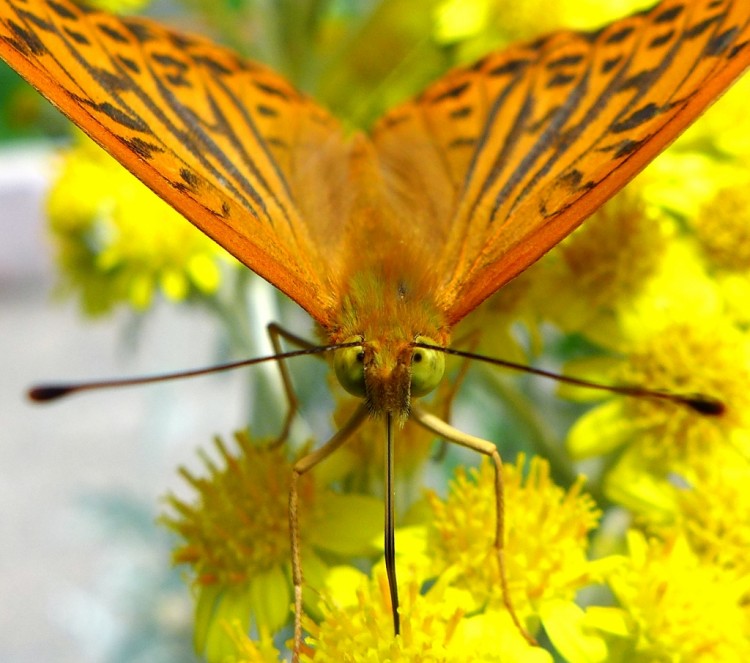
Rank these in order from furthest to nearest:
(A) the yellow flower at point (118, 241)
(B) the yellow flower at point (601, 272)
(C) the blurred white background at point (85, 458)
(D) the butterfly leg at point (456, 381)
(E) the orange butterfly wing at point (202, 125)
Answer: (C) the blurred white background at point (85, 458), (A) the yellow flower at point (118, 241), (B) the yellow flower at point (601, 272), (D) the butterfly leg at point (456, 381), (E) the orange butterfly wing at point (202, 125)

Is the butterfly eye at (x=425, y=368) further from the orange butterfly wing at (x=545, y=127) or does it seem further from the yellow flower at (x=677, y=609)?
the yellow flower at (x=677, y=609)

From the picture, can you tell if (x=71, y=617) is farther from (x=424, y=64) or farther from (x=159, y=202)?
(x=424, y=64)

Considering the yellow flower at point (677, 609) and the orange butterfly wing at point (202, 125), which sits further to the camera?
the yellow flower at point (677, 609)

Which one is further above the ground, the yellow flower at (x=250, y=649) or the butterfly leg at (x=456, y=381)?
the butterfly leg at (x=456, y=381)

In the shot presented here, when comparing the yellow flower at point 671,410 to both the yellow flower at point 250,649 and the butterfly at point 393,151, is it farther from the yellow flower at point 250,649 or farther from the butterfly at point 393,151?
the yellow flower at point 250,649

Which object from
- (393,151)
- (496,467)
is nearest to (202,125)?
(393,151)

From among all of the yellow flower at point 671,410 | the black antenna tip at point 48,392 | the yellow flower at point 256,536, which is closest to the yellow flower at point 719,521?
the yellow flower at point 671,410

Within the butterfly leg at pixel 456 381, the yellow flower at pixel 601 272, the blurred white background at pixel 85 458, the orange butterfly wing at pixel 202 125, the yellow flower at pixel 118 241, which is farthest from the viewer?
the blurred white background at pixel 85 458

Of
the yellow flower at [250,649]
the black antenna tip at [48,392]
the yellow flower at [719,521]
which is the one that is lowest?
the yellow flower at [250,649]

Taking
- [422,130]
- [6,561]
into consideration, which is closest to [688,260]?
[422,130]
